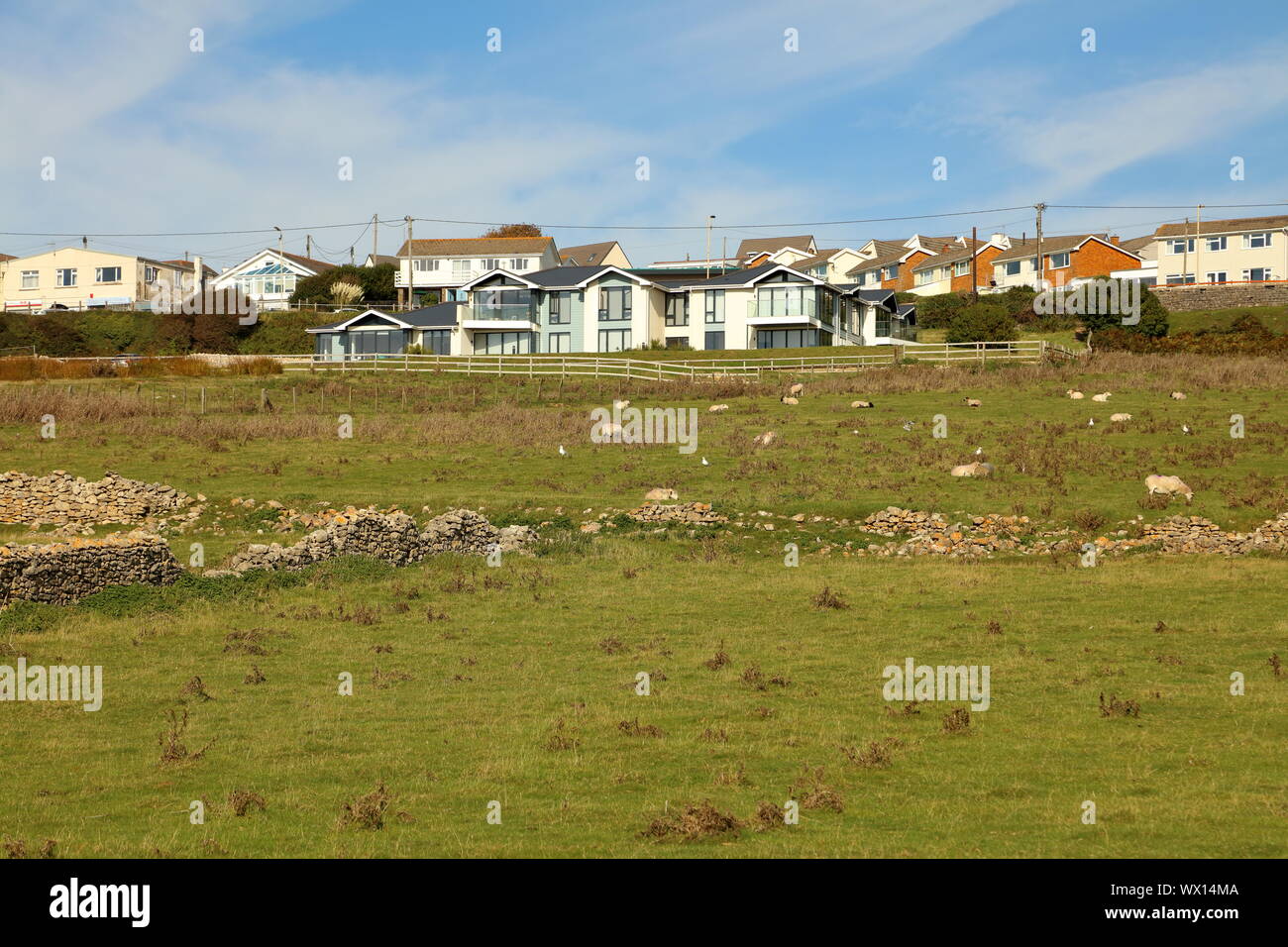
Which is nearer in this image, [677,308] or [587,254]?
[677,308]

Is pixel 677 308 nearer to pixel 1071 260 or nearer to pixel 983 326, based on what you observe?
pixel 983 326

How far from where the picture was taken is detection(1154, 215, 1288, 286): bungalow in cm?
11644

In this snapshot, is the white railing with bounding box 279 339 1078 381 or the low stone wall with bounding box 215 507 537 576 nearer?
the low stone wall with bounding box 215 507 537 576

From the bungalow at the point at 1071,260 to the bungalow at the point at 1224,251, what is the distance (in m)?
3.86

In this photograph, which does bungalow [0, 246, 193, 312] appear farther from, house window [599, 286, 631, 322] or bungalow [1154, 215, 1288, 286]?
bungalow [1154, 215, 1288, 286]

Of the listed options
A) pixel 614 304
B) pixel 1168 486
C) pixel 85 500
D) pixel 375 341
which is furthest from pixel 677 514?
pixel 375 341

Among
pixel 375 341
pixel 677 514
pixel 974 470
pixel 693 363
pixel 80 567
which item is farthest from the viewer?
pixel 375 341

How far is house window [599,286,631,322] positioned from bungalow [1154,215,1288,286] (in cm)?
5684

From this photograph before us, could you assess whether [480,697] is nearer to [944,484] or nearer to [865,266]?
[944,484]

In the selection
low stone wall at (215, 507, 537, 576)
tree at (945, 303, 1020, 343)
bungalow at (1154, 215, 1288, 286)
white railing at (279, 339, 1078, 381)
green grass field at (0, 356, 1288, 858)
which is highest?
bungalow at (1154, 215, 1288, 286)

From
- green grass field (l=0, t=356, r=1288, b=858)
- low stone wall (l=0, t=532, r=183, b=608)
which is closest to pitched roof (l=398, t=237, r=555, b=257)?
green grass field (l=0, t=356, r=1288, b=858)

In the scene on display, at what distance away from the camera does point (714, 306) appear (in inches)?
3706

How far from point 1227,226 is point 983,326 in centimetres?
5140
